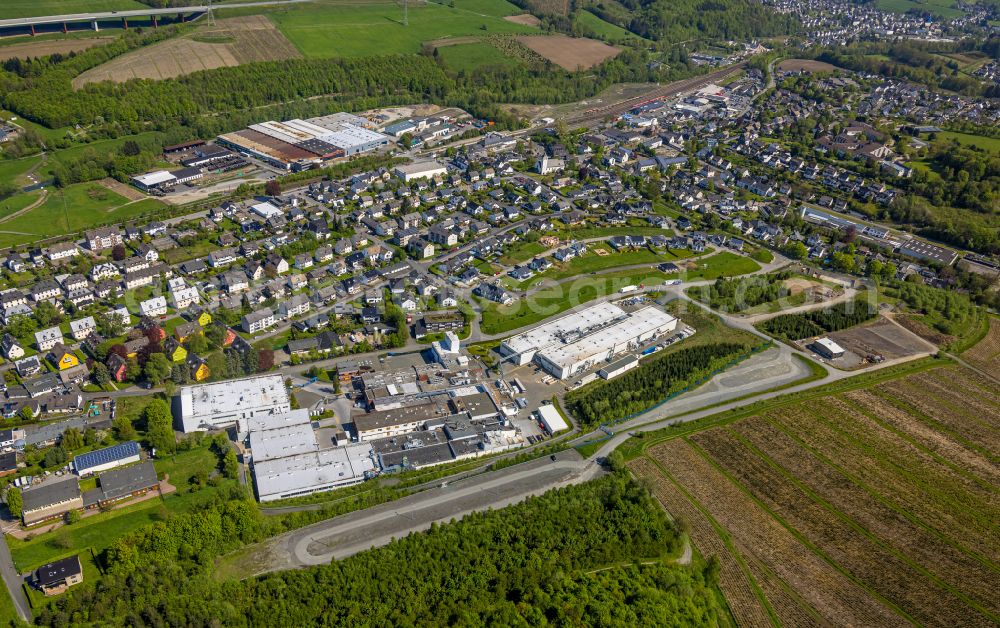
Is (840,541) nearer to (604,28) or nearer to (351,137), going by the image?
(351,137)

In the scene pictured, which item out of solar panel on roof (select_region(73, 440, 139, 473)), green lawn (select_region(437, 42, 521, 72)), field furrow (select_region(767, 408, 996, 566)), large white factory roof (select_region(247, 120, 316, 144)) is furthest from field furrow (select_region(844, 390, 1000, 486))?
green lawn (select_region(437, 42, 521, 72))

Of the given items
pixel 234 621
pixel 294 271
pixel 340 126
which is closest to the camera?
pixel 234 621

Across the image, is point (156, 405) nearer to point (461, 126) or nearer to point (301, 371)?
point (301, 371)

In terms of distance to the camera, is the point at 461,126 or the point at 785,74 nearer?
the point at 461,126

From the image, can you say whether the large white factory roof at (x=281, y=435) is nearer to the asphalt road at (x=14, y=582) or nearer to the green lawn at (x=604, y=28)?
the asphalt road at (x=14, y=582)

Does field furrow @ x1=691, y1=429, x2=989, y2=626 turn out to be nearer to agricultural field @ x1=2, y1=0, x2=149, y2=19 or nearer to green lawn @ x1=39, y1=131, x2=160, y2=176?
green lawn @ x1=39, y1=131, x2=160, y2=176

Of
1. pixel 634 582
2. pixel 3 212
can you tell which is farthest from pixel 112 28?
pixel 634 582

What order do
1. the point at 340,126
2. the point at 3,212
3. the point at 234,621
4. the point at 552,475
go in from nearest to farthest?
the point at 234,621 → the point at 552,475 → the point at 3,212 → the point at 340,126
